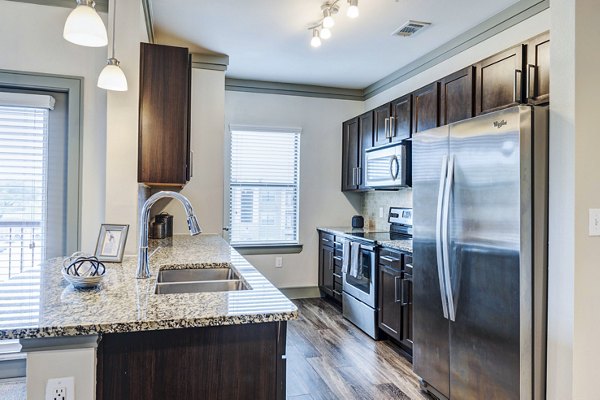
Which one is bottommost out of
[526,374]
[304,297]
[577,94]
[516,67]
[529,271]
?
[304,297]

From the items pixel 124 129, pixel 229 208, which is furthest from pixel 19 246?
pixel 229 208

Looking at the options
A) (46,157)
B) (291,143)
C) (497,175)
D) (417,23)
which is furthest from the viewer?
(291,143)

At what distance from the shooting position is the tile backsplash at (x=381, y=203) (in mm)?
4250

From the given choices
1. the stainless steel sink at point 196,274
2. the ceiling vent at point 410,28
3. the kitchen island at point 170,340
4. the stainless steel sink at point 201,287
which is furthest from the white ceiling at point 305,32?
the kitchen island at point 170,340

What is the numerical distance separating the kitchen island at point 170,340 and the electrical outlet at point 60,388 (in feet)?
0.09

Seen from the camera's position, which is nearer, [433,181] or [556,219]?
[556,219]

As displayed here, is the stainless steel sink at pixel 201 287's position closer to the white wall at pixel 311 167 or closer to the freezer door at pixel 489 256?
the freezer door at pixel 489 256

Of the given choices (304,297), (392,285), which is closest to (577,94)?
(392,285)

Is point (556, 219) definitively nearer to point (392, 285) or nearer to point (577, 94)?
point (577, 94)

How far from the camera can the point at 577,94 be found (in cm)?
186

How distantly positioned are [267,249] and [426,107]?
8.34 ft

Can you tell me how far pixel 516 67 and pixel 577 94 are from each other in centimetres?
79

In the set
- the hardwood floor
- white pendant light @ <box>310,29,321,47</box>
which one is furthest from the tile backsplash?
white pendant light @ <box>310,29,321,47</box>

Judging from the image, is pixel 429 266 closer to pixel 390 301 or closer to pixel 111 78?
pixel 390 301
